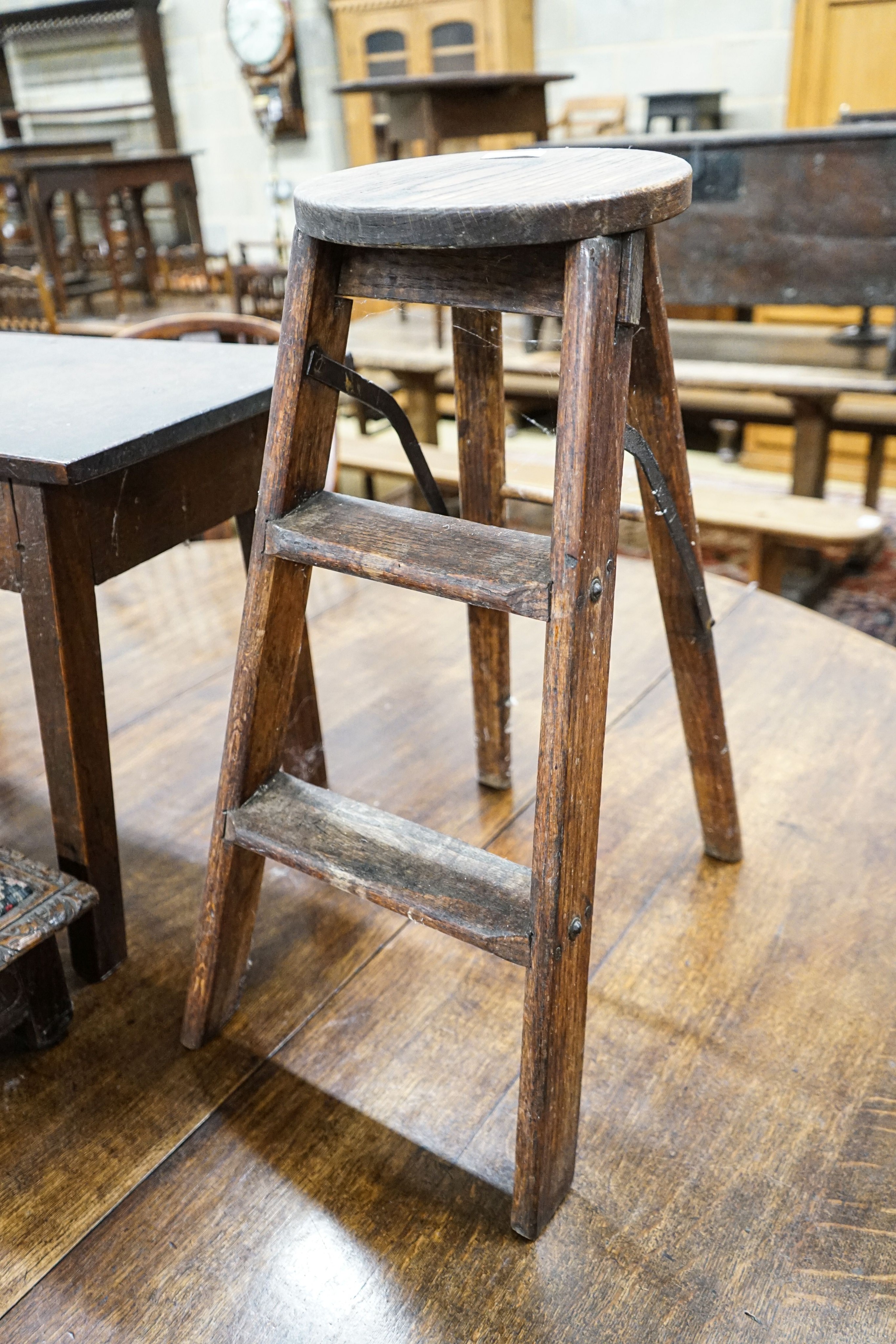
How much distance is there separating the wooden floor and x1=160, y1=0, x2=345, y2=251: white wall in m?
6.34

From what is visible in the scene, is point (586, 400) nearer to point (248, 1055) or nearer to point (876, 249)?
point (248, 1055)

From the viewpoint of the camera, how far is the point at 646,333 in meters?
0.97

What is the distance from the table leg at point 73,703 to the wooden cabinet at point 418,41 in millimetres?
5620

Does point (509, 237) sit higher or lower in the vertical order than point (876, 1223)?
higher

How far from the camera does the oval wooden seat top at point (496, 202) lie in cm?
71

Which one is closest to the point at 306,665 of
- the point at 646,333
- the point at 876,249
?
the point at 646,333

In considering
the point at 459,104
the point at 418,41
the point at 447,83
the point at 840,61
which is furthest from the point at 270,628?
the point at 418,41

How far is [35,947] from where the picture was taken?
100 centimetres

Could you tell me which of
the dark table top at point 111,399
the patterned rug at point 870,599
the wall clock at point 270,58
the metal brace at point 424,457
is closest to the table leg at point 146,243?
the wall clock at point 270,58

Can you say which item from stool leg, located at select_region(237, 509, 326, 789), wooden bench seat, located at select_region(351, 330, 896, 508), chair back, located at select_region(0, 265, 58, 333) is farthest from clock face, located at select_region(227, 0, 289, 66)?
stool leg, located at select_region(237, 509, 326, 789)

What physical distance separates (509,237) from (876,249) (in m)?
2.74

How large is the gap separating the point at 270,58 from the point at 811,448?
507 centimetres

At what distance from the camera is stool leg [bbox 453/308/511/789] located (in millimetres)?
1201

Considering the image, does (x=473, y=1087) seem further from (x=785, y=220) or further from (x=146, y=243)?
(x=146, y=243)
